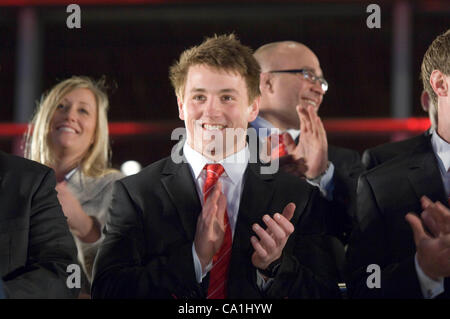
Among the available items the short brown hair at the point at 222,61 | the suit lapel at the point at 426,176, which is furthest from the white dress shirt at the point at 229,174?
the suit lapel at the point at 426,176

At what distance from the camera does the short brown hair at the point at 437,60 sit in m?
1.85

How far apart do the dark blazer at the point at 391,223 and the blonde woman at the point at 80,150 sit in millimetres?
864

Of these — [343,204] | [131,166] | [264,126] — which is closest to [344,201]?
[343,204]

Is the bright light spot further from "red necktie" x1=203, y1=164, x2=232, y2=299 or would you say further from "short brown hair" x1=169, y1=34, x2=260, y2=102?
"red necktie" x1=203, y1=164, x2=232, y2=299

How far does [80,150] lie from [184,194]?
2.14 feet

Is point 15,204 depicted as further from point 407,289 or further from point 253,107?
point 407,289

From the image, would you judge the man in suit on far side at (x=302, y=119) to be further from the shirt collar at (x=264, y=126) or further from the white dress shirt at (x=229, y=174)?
the white dress shirt at (x=229, y=174)

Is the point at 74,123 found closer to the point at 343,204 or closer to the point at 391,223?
the point at 343,204

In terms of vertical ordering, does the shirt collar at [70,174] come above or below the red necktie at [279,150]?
below

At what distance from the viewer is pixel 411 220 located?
1.69m

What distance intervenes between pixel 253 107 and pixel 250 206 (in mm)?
285

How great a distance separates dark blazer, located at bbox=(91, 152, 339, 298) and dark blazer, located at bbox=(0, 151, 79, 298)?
0.40 feet
